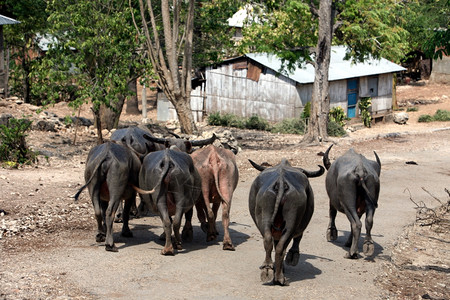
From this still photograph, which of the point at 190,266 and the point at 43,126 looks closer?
the point at 190,266

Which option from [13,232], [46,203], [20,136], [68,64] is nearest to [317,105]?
[68,64]

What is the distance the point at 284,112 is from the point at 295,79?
185 cm

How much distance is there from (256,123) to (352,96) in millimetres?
6056

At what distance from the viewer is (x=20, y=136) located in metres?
16.7

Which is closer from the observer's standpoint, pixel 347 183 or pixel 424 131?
pixel 347 183

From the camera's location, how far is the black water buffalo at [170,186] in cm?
990

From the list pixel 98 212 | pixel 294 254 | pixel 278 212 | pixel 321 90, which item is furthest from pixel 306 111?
pixel 278 212

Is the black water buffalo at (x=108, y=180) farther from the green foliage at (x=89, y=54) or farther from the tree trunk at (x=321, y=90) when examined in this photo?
the tree trunk at (x=321, y=90)

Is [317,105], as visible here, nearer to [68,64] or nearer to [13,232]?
[68,64]

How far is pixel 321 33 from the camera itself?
947 inches

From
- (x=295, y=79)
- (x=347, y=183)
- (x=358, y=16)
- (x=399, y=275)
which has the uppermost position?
(x=358, y=16)

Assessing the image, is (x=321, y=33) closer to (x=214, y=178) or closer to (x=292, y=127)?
(x=292, y=127)

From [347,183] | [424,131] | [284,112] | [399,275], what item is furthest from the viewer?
[284,112]

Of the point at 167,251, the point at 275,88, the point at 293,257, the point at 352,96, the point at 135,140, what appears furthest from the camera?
the point at 352,96
